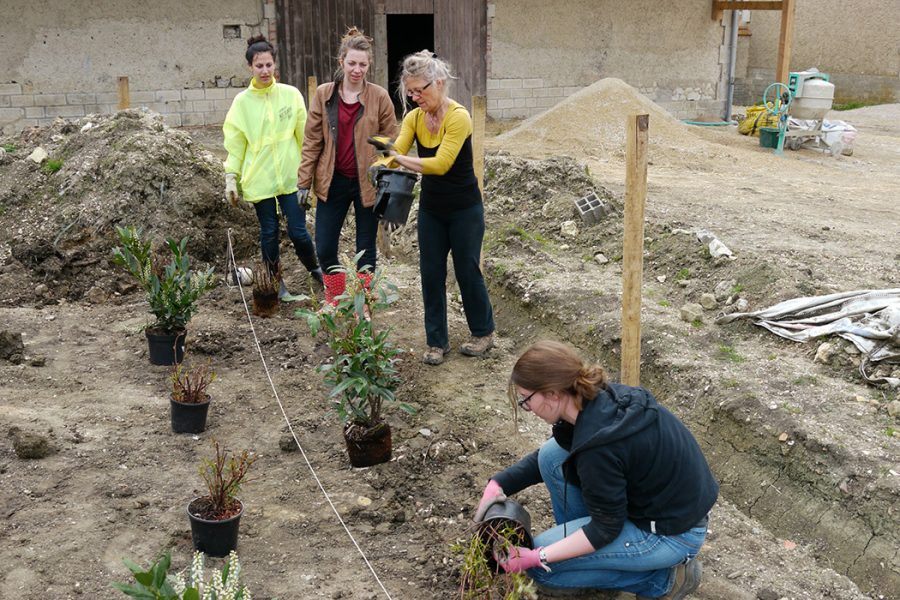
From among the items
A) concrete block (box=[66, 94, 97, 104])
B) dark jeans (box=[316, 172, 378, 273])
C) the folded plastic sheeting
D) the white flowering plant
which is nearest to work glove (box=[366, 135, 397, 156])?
dark jeans (box=[316, 172, 378, 273])

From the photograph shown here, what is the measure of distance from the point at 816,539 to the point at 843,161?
1000 centimetres

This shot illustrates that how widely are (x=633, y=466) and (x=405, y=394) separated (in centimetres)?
241

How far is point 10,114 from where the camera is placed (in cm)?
1215

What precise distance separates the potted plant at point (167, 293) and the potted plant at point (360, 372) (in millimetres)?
1373

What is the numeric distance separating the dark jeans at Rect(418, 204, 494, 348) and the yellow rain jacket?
1.12m

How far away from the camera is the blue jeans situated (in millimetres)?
3039

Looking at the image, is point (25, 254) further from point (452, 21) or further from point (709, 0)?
point (709, 0)

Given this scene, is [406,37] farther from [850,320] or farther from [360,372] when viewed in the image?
[360,372]

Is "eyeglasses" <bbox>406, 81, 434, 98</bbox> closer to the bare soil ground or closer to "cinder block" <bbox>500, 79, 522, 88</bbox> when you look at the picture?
the bare soil ground

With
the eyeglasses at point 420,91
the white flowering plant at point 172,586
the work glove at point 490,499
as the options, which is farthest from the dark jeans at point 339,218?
the white flowering plant at point 172,586

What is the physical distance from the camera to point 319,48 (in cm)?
1347

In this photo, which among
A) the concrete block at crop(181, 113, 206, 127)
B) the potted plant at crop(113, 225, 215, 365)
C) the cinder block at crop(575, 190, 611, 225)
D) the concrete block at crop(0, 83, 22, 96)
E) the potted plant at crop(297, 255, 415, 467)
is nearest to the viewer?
the potted plant at crop(297, 255, 415, 467)

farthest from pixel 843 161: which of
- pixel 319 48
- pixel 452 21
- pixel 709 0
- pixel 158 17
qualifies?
pixel 158 17

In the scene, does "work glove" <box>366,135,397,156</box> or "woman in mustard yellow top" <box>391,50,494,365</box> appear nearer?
"woman in mustard yellow top" <box>391,50,494,365</box>
